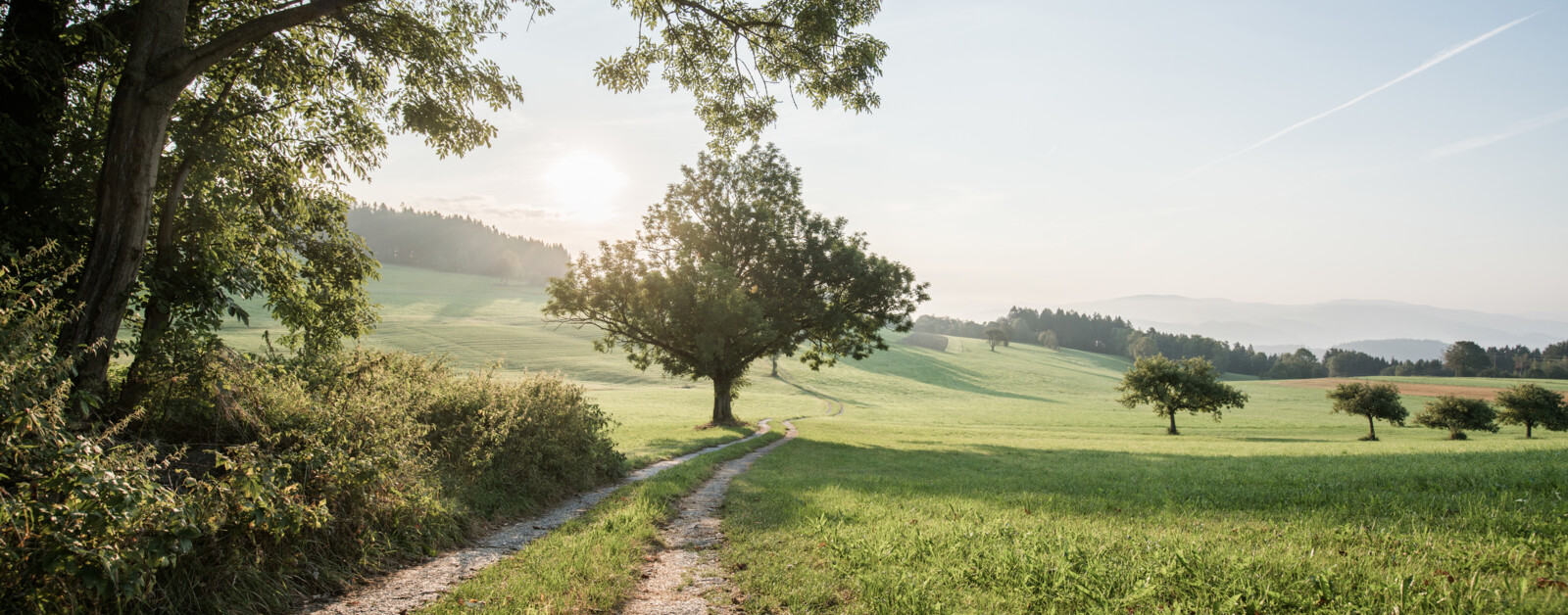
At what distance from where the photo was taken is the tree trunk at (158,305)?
8.08m

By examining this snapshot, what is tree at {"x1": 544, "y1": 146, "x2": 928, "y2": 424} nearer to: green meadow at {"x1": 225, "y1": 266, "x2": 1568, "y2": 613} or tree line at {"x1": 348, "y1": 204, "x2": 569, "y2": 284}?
green meadow at {"x1": 225, "y1": 266, "x2": 1568, "y2": 613}

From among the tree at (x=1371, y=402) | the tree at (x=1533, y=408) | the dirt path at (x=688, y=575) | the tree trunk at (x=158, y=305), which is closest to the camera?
the dirt path at (x=688, y=575)

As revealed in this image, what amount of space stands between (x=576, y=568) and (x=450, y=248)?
604 feet

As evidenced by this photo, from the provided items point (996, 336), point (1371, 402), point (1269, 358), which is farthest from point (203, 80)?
point (1269, 358)

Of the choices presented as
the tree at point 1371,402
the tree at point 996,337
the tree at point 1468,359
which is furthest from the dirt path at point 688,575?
the tree at point 1468,359

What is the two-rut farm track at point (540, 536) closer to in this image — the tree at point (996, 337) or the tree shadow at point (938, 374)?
the tree shadow at point (938, 374)

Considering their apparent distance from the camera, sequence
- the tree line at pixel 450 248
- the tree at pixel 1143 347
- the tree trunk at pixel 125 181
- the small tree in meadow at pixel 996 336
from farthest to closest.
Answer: the tree line at pixel 450 248
the tree at pixel 1143 347
the small tree in meadow at pixel 996 336
the tree trunk at pixel 125 181

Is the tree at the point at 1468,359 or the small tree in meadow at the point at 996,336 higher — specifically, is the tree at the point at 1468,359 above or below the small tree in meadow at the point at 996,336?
above

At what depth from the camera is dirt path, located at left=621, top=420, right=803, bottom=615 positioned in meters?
5.97

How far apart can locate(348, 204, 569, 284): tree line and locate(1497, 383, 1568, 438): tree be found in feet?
510

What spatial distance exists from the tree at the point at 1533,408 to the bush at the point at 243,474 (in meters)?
67.5

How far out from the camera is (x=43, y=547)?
4449 mm

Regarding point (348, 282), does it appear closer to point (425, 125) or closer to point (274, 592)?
point (425, 125)

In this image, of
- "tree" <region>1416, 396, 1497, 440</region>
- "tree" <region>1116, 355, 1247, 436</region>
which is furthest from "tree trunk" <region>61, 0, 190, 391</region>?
"tree" <region>1416, 396, 1497, 440</region>
